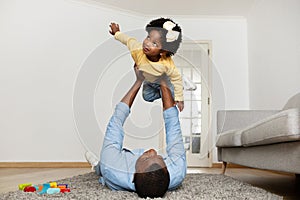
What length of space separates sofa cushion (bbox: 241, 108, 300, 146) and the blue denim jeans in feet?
1.77

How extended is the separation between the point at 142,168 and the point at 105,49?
549 millimetres

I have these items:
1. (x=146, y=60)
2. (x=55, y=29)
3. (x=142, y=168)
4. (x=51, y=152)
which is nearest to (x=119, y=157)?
(x=142, y=168)

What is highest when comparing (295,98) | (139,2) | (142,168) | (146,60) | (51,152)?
(139,2)

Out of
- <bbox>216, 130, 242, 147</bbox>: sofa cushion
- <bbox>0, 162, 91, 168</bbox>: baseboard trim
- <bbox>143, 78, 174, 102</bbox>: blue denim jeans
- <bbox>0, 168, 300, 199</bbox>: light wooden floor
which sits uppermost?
<bbox>143, 78, 174, 102</bbox>: blue denim jeans

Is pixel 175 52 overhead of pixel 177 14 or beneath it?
beneath

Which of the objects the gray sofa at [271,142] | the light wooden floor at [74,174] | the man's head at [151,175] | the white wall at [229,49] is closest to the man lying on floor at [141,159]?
the man's head at [151,175]

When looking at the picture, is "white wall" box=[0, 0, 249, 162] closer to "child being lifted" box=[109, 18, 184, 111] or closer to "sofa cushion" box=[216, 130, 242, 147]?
"sofa cushion" box=[216, 130, 242, 147]

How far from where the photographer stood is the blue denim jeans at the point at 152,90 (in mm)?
1603

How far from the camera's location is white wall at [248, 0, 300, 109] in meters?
3.45

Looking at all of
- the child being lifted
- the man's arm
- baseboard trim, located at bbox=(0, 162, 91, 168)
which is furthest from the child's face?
baseboard trim, located at bbox=(0, 162, 91, 168)

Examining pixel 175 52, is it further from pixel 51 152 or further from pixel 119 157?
pixel 51 152

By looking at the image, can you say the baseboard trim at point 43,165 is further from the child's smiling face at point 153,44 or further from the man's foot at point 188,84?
the child's smiling face at point 153,44

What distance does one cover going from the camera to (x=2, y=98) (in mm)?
4047

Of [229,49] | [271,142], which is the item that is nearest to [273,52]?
[229,49]
